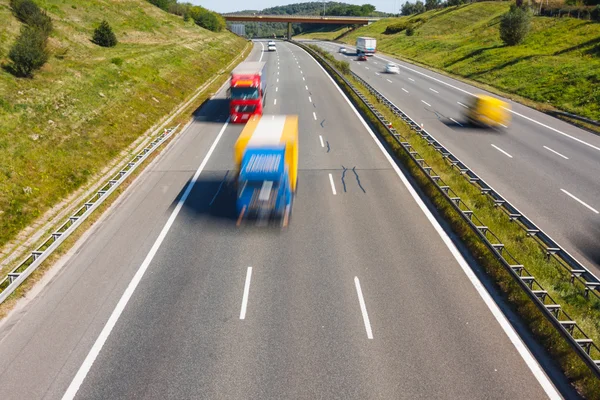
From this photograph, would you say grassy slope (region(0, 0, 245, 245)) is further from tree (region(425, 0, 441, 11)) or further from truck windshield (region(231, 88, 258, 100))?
tree (region(425, 0, 441, 11))


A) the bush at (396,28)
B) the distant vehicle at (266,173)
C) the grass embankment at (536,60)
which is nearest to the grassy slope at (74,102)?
the distant vehicle at (266,173)

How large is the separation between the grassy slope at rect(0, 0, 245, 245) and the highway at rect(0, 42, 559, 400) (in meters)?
4.04

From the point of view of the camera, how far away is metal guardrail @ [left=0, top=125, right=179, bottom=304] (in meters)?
11.7

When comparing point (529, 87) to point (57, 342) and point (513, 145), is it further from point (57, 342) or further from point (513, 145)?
point (57, 342)

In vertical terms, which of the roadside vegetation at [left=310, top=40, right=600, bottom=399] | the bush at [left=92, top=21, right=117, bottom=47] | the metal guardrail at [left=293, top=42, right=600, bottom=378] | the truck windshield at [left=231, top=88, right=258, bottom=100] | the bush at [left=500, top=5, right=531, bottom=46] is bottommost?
the roadside vegetation at [left=310, top=40, right=600, bottom=399]

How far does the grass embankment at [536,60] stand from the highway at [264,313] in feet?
92.6

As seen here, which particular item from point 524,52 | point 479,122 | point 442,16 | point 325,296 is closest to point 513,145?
point 479,122

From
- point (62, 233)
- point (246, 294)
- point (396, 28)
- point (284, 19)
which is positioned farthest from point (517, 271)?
Answer: point (284, 19)

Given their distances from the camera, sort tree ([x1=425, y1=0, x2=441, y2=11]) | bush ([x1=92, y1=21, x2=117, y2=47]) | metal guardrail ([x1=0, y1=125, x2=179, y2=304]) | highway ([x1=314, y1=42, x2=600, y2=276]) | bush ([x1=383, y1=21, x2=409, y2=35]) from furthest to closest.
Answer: tree ([x1=425, y1=0, x2=441, y2=11]) → bush ([x1=383, y1=21, x2=409, y2=35]) → bush ([x1=92, y1=21, x2=117, y2=47]) → highway ([x1=314, y1=42, x2=600, y2=276]) → metal guardrail ([x1=0, y1=125, x2=179, y2=304])

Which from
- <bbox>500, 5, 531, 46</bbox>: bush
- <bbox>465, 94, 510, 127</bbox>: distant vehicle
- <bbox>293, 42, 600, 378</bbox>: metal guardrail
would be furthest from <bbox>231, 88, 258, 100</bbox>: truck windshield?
<bbox>500, 5, 531, 46</bbox>: bush

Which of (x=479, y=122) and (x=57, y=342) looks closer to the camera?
(x=57, y=342)

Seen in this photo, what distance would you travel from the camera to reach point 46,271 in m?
13.1

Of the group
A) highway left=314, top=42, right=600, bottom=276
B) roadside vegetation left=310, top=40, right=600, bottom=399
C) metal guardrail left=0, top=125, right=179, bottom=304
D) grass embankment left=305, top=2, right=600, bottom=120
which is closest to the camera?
roadside vegetation left=310, top=40, right=600, bottom=399

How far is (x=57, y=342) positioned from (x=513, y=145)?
85.4 feet
